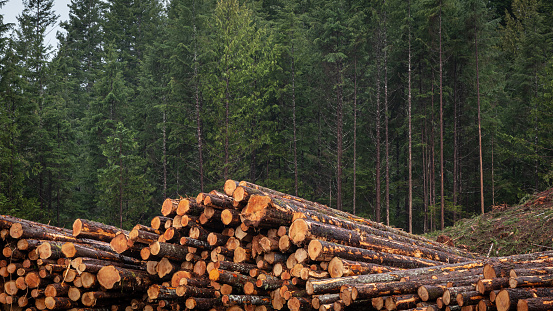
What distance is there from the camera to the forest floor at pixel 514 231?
41.9 ft

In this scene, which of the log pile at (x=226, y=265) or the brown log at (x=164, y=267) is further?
the brown log at (x=164, y=267)

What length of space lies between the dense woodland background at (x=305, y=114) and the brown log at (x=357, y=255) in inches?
811

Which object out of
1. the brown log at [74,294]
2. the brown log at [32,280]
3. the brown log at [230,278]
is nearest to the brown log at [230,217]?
the brown log at [230,278]

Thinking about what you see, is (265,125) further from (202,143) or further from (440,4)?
(440,4)

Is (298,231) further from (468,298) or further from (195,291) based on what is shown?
(468,298)

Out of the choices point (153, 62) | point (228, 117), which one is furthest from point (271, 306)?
point (153, 62)

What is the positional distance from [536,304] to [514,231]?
9702mm

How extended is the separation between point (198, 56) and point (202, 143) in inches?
234

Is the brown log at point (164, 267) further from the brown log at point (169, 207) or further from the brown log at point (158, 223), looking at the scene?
the brown log at point (169, 207)

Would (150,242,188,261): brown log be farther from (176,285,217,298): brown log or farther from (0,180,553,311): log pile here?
(176,285,217,298): brown log

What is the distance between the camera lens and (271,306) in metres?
6.81

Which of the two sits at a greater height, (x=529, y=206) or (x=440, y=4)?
(x=440, y=4)

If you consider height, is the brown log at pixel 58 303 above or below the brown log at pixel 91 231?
below

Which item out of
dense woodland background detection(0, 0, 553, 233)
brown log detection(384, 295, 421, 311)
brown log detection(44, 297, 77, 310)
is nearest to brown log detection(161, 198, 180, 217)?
brown log detection(44, 297, 77, 310)
